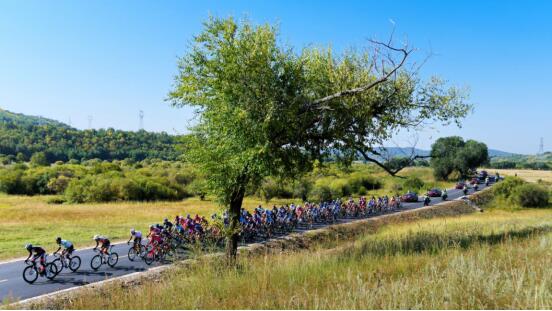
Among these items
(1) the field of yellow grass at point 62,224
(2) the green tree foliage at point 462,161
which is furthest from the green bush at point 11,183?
(2) the green tree foliage at point 462,161

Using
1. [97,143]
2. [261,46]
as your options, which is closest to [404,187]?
[261,46]

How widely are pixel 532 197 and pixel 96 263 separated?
58948mm

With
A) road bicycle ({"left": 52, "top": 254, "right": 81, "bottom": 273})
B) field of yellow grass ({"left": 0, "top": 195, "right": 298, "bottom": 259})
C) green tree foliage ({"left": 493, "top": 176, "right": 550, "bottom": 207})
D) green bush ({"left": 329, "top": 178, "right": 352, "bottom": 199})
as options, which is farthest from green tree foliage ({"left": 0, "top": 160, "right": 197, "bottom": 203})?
green tree foliage ({"left": 493, "top": 176, "right": 550, "bottom": 207})

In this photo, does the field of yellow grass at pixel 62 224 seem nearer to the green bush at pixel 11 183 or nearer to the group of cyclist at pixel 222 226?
the group of cyclist at pixel 222 226

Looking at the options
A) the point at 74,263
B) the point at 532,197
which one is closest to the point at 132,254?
the point at 74,263

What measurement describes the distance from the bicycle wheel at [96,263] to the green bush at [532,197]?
57.8 metres

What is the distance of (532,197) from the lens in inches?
2259

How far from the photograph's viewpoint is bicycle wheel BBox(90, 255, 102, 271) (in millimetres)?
16475

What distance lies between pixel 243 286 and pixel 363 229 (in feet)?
80.5

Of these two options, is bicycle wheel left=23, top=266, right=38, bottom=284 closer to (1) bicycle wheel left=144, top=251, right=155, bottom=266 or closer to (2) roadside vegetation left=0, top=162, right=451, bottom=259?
(1) bicycle wheel left=144, top=251, right=155, bottom=266

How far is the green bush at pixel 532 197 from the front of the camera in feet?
188

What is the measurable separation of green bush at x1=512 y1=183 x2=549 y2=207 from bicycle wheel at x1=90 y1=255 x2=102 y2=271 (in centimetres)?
5781

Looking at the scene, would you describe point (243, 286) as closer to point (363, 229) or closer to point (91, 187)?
point (363, 229)

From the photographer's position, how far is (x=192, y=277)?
765cm
